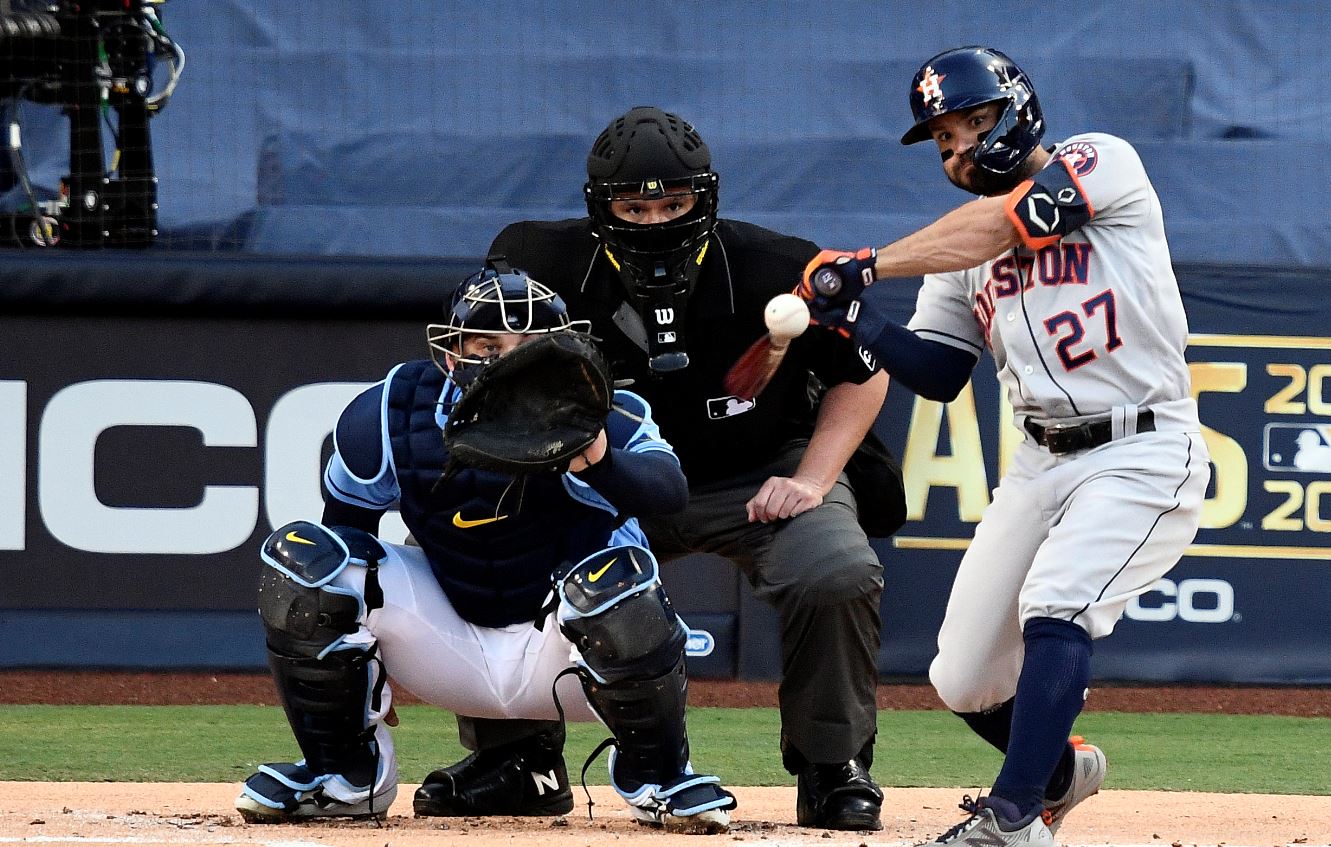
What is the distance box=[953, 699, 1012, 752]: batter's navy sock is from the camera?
3484 mm

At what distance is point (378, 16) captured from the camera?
25.5 ft

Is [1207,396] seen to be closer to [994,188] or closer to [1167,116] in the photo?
[1167,116]

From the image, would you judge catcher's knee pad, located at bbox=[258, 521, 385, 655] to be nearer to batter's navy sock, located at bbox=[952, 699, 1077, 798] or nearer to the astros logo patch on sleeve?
batter's navy sock, located at bbox=[952, 699, 1077, 798]

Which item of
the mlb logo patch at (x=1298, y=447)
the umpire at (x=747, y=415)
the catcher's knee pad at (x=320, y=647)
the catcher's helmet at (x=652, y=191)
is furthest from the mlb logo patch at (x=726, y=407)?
the mlb logo patch at (x=1298, y=447)

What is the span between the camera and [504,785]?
3688mm

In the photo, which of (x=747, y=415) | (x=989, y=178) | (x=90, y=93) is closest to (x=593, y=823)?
(x=747, y=415)

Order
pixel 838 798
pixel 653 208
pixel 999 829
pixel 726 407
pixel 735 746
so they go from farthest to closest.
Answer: pixel 735 746 < pixel 726 407 < pixel 653 208 < pixel 838 798 < pixel 999 829

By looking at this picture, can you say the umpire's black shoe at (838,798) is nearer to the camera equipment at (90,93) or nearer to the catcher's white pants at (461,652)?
the catcher's white pants at (461,652)

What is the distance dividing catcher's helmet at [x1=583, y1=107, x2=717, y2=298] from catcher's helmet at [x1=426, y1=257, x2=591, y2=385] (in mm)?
505

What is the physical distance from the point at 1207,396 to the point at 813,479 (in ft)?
9.72

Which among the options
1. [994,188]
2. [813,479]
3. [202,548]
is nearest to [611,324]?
[813,479]

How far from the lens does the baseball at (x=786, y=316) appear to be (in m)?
3.13

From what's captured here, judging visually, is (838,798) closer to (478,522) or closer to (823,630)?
(823,630)

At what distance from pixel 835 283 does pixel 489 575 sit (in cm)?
84
